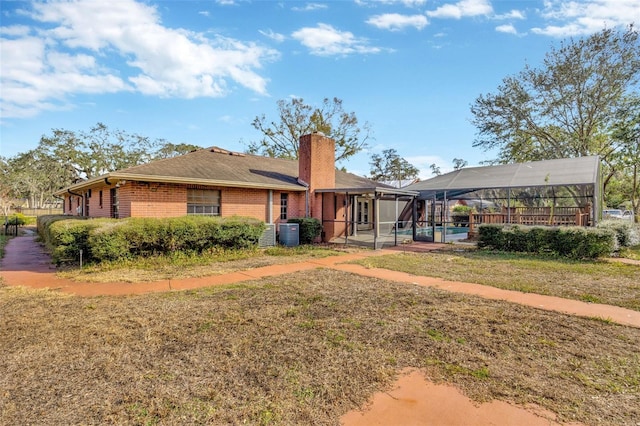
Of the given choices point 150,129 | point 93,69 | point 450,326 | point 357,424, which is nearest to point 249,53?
point 93,69

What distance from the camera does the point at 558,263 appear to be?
9438mm

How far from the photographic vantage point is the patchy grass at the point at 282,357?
2.71 metres

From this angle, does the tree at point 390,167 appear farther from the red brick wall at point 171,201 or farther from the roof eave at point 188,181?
the roof eave at point 188,181

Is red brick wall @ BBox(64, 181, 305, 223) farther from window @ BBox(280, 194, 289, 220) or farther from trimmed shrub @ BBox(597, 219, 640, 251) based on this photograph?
trimmed shrub @ BBox(597, 219, 640, 251)

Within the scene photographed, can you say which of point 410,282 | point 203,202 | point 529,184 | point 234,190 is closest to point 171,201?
point 203,202

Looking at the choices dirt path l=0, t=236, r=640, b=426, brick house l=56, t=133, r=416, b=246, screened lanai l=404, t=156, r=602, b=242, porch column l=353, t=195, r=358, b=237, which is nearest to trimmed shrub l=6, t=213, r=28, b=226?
brick house l=56, t=133, r=416, b=246

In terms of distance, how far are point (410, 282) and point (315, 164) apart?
28.8ft

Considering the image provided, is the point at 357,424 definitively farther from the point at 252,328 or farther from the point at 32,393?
the point at 32,393

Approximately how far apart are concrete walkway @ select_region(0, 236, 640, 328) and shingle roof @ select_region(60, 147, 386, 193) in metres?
3.30

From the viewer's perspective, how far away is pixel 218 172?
12.9 metres

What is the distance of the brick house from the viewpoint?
10758 millimetres

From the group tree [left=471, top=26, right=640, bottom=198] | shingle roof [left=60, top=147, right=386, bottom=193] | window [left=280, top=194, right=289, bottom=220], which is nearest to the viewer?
shingle roof [left=60, top=147, right=386, bottom=193]

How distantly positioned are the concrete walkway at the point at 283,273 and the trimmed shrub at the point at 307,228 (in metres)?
3.27

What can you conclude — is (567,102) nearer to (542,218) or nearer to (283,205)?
(542,218)
